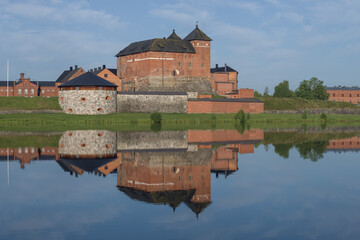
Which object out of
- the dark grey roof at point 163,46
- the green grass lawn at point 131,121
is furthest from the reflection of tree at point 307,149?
the dark grey roof at point 163,46

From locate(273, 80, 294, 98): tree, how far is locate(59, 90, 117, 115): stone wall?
4559cm

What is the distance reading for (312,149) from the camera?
18.4 m

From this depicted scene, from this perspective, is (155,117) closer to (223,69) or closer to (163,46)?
(163,46)

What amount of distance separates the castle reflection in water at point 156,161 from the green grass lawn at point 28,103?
24704 mm

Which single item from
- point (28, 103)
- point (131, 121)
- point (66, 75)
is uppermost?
point (66, 75)

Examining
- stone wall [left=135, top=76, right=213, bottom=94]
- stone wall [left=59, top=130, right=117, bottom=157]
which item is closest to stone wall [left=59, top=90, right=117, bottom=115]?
stone wall [left=135, top=76, right=213, bottom=94]

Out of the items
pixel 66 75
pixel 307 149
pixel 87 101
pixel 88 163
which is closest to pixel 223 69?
pixel 66 75

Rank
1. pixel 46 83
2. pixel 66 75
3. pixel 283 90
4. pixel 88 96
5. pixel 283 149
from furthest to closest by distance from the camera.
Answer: pixel 283 90 → pixel 46 83 → pixel 66 75 → pixel 88 96 → pixel 283 149

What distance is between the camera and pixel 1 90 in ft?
237

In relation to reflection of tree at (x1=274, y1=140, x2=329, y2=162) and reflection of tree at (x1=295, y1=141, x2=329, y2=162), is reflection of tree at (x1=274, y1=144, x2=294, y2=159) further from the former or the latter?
reflection of tree at (x1=295, y1=141, x2=329, y2=162)

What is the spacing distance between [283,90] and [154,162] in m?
70.4

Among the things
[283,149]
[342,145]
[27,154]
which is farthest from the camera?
[342,145]

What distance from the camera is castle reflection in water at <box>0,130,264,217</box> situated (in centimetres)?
970

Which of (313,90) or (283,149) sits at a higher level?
(313,90)
